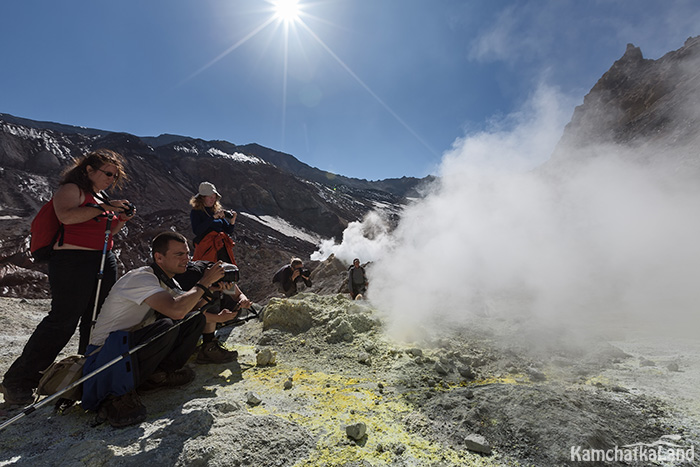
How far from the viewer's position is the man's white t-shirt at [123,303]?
1.82m

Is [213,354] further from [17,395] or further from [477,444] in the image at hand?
[477,444]

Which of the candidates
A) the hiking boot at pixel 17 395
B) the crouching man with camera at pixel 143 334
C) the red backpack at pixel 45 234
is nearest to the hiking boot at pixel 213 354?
the crouching man with camera at pixel 143 334

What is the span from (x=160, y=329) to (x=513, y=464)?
1963mm

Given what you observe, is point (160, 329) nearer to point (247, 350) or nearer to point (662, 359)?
point (247, 350)

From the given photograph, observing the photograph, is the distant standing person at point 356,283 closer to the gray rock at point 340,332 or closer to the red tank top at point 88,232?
the gray rock at point 340,332

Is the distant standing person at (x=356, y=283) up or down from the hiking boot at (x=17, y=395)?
up

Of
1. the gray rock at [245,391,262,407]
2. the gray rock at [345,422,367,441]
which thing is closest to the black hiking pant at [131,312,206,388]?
the gray rock at [245,391,262,407]

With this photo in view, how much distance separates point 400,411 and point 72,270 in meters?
2.32

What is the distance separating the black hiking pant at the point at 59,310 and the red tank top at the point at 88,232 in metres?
0.06

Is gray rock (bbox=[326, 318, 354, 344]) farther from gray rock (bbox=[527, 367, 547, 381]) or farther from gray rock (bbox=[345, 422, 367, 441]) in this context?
gray rock (bbox=[345, 422, 367, 441])

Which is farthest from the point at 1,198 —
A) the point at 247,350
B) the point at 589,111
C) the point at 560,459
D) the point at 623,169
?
the point at 589,111

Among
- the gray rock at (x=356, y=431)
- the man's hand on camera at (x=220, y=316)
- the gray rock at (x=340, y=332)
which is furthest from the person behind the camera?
the gray rock at (x=340, y=332)

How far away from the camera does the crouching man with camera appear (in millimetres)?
1679

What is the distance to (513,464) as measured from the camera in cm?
134
